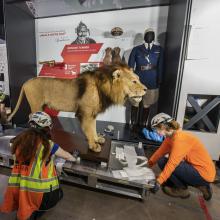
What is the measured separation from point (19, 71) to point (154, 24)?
8.85ft

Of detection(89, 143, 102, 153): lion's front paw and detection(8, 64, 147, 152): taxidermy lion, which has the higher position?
detection(8, 64, 147, 152): taxidermy lion

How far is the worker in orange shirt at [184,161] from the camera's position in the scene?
1327 millimetres

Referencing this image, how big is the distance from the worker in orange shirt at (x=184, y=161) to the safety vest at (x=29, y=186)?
91 centimetres

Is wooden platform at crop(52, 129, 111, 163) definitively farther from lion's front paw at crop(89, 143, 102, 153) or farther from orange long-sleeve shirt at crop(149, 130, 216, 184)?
orange long-sleeve shirt at crop(149, 130, 216, 184)

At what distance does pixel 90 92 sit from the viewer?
5.21ft

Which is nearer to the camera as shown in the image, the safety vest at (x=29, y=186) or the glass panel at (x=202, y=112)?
the safety vest at (x=29, y=186)

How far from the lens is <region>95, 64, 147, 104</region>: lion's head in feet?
4.82

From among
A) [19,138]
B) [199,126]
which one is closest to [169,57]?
[199,126]

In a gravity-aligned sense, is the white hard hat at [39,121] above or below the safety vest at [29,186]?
above

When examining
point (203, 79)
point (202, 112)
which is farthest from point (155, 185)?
point (203, 79)

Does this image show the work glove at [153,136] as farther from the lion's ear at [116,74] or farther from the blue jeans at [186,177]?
the lion's ear at [116,74]

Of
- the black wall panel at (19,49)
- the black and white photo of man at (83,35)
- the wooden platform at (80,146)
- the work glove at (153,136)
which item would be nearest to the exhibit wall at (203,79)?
the work glove at (153,136)

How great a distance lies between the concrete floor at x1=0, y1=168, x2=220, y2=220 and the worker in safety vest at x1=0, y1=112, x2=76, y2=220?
0.22 meters

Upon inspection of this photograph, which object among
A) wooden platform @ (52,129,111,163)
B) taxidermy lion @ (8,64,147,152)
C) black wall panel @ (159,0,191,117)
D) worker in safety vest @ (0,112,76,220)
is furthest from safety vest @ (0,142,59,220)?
black wall panel @ (159,0,191,117)
